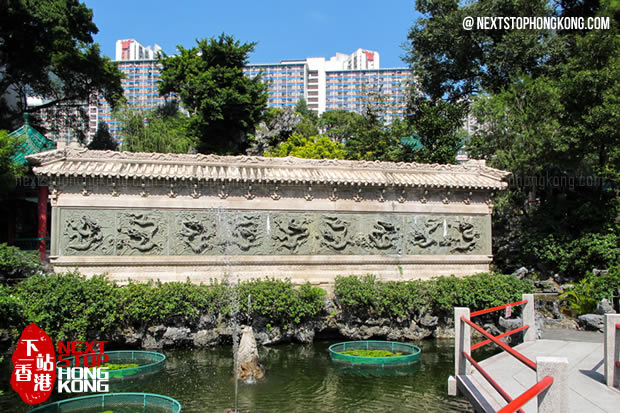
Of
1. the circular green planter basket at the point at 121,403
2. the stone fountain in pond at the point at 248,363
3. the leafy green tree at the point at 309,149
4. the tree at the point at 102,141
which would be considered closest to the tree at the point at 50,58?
the tree at the point at 102,141

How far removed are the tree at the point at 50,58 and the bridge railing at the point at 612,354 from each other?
2423cm

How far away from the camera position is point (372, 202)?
44.3ft

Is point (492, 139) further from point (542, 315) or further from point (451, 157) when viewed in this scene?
point (542, 315)

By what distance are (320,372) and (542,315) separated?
22.6ft

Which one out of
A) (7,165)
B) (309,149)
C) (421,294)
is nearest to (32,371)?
(421,294)

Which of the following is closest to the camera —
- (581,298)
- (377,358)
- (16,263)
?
(377,358)

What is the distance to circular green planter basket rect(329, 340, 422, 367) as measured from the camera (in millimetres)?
9766

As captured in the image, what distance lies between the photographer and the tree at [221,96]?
26625 millimetres

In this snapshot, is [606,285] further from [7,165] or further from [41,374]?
[7,165]

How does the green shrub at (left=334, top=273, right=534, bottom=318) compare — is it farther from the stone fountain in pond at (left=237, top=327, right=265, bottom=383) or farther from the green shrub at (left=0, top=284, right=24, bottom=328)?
the green shrub at (left=0, top=284, right=24, bottom=328)

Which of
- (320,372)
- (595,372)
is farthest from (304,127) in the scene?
(595,372)

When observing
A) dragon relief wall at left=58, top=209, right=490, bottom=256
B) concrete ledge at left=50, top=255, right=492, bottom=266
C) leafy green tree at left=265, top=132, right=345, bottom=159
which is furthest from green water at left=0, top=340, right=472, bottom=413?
leafy green tree at left=265, top=132, right=345, bottom=159

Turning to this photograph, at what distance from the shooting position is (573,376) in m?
6.41

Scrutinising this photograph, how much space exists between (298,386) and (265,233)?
15.4ft
